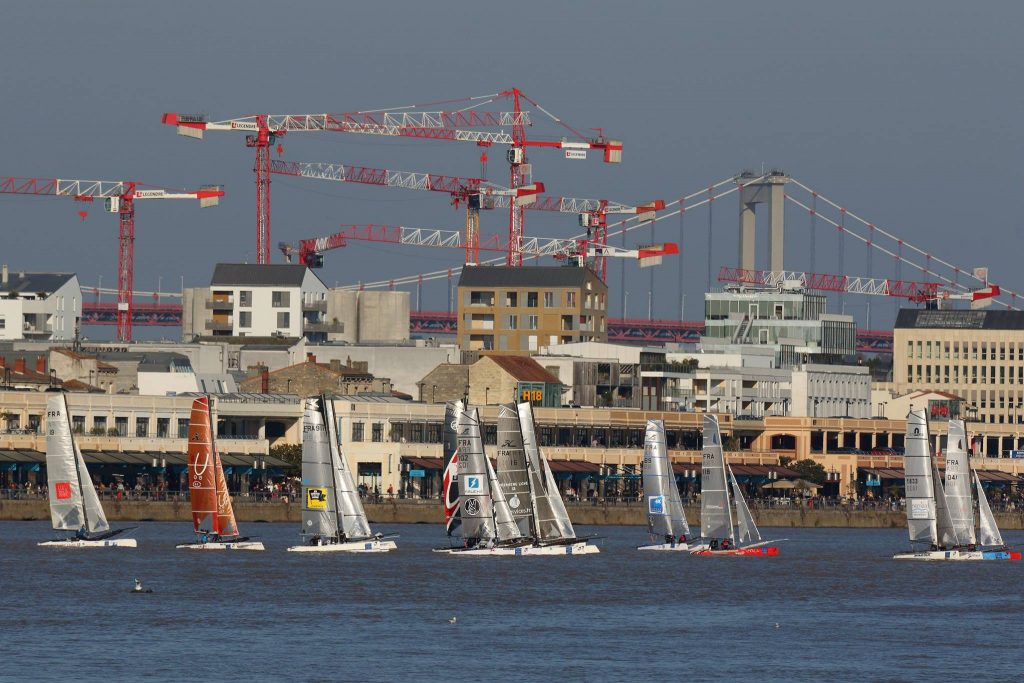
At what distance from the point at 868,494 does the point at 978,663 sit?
369ft

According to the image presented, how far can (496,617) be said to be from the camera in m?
85.3

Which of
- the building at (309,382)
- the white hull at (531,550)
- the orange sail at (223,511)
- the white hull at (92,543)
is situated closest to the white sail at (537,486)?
the white hull at (531,550)

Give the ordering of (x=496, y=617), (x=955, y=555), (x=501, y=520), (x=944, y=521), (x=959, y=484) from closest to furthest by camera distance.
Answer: (x=496, y=617)
(x=501, y=520)
(x=959, y=484)
(x=955, y=555)
(x=944, y=521)

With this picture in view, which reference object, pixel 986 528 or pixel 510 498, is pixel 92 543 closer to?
pixel 510 498

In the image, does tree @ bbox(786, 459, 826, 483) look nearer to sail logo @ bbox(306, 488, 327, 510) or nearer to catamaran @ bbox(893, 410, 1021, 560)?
catamaran @ bbox(893, 410, 1021, 560)

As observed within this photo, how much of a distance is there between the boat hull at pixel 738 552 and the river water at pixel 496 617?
50 cm

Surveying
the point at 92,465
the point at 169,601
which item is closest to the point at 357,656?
the point at 169,601

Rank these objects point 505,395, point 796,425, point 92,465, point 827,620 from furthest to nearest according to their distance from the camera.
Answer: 1. point 796,425
2. point 505,395
3. point 92,465
4. point 827,620

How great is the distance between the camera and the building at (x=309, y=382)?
18025 cm

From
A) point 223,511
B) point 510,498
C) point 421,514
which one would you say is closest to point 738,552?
point 510,498

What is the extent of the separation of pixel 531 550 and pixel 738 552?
38.8 ft

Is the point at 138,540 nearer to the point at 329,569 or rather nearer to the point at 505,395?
the point at 329,569

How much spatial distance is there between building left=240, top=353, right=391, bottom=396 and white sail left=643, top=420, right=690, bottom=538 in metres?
60.2

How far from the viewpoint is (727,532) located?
376 feet
